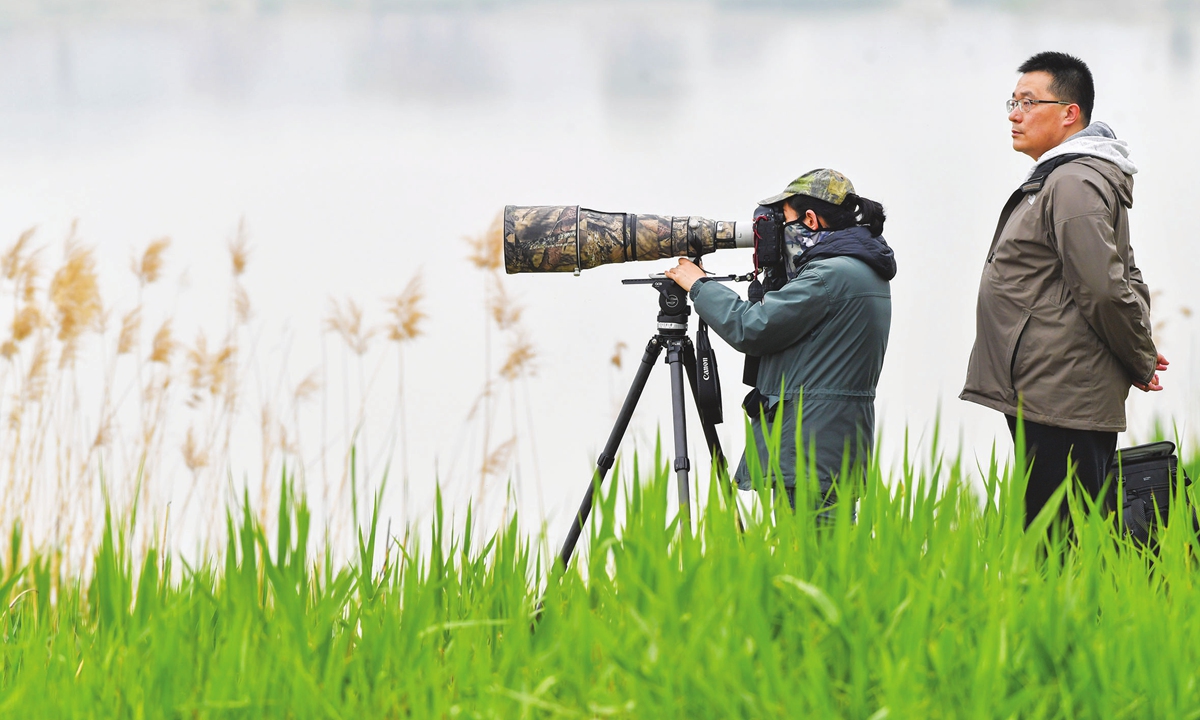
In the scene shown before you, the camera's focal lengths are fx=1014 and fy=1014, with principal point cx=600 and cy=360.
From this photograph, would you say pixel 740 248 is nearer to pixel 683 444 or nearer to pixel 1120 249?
pixel 683 444

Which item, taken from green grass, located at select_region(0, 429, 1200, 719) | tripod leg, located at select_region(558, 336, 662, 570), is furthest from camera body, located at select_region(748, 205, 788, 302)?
green grass, located at select_region(0, 429, 1200, 719)

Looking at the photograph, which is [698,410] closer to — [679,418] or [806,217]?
[679,418]

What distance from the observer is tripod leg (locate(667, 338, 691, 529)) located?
104 inches

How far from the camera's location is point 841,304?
2592 mm

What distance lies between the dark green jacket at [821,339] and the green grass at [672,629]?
1.81ft

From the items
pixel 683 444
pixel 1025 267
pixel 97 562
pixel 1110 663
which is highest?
pixel 1025 267

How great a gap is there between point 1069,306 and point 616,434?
123 cm

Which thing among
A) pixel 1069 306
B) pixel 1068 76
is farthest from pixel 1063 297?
pixel 1068 76

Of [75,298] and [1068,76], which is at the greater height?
[1068,76]

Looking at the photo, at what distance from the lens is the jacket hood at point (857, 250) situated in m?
2.60

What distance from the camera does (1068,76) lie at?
279 centimetres

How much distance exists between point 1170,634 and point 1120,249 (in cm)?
133

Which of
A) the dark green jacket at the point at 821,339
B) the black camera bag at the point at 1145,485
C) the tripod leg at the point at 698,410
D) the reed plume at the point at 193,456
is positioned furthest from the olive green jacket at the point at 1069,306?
the reed plume at the point at 193,456

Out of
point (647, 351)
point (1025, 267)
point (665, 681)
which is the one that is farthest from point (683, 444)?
point (665, 681)
